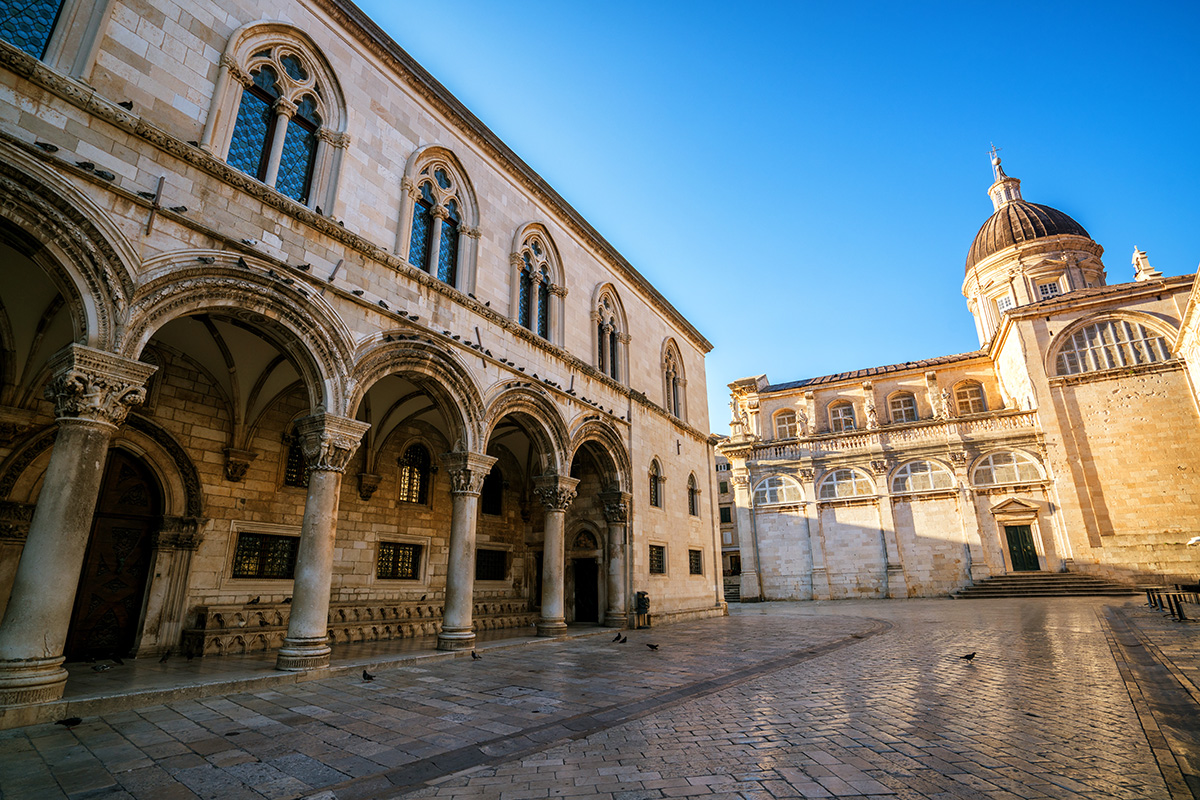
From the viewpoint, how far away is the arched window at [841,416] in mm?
35156

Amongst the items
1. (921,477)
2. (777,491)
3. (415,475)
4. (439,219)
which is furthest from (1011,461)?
(439,219)

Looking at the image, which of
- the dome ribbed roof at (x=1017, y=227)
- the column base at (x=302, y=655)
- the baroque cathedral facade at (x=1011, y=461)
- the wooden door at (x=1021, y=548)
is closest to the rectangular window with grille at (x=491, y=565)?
the column base at (x=302, y=655)

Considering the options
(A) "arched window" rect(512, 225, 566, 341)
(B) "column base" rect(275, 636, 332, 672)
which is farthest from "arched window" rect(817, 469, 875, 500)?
(B) "column base" rect(275, 636, 332, 672)

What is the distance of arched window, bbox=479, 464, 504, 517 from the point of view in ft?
54.6

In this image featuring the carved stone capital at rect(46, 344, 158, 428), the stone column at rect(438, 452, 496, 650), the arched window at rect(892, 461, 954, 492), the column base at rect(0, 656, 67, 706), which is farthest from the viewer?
the arched window at rect(892, 461, 954, 492)

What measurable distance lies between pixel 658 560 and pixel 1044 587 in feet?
57.8

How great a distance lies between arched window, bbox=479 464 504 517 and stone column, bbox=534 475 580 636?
11.9 feet

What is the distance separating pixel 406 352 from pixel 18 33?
5987 millimetres

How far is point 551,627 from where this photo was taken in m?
12.8

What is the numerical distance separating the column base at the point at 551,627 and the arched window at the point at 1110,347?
2736 centimetres

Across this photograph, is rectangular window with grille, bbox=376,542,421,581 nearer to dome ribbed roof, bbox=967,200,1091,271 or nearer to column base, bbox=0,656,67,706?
column base, bbox=0,656,67,706

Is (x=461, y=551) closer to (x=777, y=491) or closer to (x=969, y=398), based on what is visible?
(x=777, y=491)

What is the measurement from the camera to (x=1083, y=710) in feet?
18.2

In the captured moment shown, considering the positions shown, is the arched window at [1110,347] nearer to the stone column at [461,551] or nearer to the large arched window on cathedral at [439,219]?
the large arched window on cathedral at [439,219]
